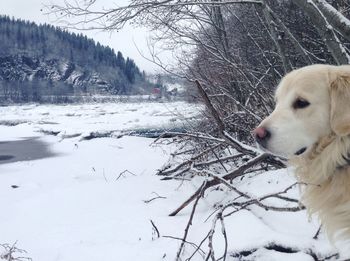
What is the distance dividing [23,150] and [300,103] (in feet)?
79.8

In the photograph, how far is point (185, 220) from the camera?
20.2ft

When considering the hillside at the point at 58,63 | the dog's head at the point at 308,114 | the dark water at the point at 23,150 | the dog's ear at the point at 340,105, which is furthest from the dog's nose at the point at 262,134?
the hillside at the point at 58,63

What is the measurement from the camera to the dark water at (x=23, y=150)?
21969 millimetres

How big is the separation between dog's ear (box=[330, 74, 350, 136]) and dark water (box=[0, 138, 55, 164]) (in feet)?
64.1

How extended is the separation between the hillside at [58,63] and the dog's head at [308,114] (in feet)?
409

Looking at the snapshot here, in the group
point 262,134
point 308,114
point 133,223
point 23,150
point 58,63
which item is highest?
point 58,63

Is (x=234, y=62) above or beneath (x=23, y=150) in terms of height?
above

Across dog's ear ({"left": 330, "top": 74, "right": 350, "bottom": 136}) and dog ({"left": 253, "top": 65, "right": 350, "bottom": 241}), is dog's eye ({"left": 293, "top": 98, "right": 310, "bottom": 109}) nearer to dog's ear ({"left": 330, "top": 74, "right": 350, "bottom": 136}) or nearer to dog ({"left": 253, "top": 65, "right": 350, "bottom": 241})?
dog ({"left": 253, "top": 65, "right": 350, "bottom": 241})

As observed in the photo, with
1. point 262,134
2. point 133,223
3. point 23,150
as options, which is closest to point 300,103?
point 262,134

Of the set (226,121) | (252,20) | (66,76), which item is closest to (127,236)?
(226,121)

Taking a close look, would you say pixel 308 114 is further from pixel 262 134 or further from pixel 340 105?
pixel 262 134

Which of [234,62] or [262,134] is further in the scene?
[234,62]

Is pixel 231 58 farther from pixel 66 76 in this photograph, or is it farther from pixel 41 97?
pixel 66 76

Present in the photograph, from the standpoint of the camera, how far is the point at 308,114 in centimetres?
319
